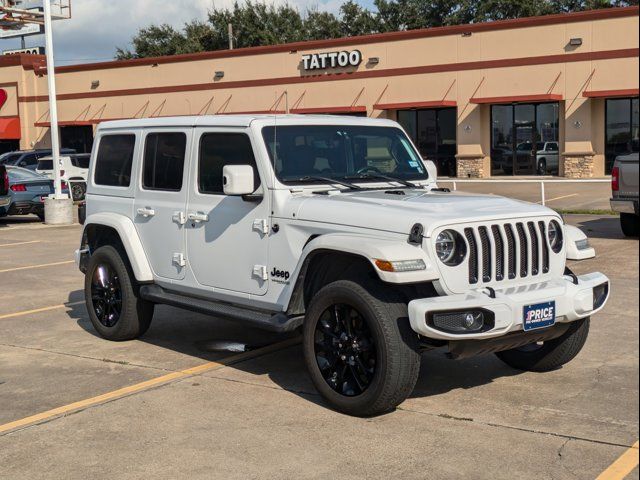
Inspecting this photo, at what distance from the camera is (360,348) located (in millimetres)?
5426

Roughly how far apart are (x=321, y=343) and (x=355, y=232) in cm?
76

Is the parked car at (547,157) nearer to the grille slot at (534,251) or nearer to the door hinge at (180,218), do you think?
the door hinge at (180,218)

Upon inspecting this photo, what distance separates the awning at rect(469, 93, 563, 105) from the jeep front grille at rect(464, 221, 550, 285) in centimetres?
2997

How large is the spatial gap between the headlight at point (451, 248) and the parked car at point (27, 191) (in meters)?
16.9

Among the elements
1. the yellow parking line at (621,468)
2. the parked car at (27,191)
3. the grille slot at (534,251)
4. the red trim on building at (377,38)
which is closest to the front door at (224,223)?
the grille slot at (534,251)

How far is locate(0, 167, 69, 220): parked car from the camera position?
67.7 feet

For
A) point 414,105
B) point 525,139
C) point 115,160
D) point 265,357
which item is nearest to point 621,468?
point 265,357

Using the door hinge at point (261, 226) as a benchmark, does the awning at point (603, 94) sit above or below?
above

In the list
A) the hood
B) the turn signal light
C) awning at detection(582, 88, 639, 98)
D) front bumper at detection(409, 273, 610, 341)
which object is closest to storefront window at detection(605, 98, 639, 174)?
awning at detection(582, 88, 639, 98)

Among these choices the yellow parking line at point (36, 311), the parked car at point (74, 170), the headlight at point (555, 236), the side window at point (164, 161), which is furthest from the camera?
the parked car at point (74, 170)

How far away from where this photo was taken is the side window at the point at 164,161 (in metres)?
7.11

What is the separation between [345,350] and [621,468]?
1796mm

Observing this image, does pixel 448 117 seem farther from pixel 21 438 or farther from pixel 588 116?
pixel 21 438

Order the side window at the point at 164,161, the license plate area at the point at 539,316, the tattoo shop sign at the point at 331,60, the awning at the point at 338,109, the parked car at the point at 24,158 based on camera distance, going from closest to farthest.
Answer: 1. the license plate area at the point at 539,316
2. the side window at the point at 164,161
3. the parked car at the point at 24,158
4. the tattoo shop sign at the point at 331,60
5. the awning at the point at 338,109
